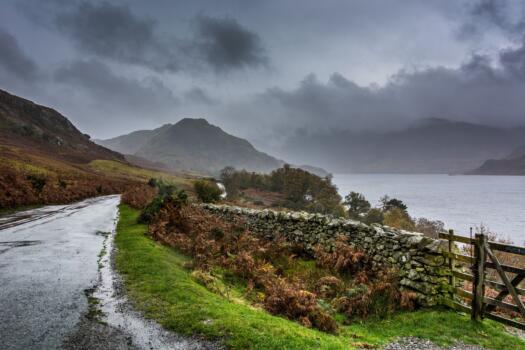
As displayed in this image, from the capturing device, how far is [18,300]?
25.7 ft

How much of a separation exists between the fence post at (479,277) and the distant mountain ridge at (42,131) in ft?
358

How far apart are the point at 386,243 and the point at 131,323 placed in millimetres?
9729

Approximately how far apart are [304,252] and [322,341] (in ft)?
31.2

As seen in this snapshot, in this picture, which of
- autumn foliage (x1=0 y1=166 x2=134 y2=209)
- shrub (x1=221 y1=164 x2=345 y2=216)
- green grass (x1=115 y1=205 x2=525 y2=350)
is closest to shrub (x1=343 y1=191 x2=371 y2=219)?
shrub (x1=221 y1=164 x2=345 y2=216)

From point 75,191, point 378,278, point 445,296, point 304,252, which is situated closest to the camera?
point 445,296

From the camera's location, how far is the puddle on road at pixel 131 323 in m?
6.38

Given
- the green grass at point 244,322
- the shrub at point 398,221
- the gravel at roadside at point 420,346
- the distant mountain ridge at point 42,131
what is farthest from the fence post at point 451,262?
the distant mountain ridge at point 42,131

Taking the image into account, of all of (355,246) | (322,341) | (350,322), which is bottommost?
(350,322)

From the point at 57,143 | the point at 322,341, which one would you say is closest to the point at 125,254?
the point at 322,341

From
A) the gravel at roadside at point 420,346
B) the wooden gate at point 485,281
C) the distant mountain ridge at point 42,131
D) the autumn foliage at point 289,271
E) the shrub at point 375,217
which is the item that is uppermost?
the distant mountain ridge at point 42,131

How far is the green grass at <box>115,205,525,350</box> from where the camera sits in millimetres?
6977

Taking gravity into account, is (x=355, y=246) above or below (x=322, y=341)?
above

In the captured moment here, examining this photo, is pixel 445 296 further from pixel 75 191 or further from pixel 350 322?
pixel 75 191

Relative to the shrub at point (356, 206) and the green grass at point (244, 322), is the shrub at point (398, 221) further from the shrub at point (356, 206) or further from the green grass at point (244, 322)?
the green grass at point (244, 322)
